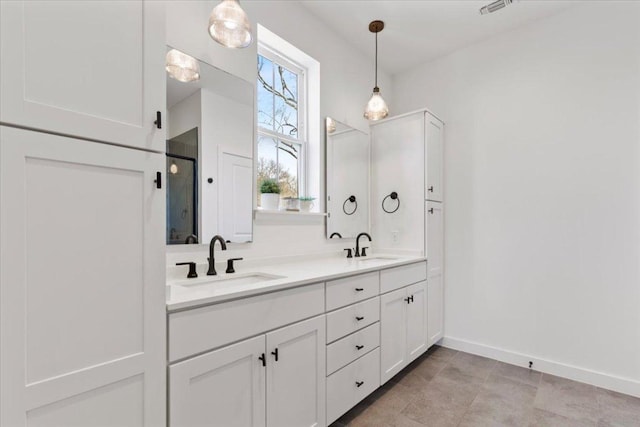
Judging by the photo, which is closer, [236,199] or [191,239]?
[191,239]

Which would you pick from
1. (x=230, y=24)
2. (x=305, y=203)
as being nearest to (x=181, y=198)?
(x=230, y=24)

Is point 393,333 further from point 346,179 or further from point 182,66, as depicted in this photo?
point 182,66

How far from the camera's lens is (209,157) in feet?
6.11

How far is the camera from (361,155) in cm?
313

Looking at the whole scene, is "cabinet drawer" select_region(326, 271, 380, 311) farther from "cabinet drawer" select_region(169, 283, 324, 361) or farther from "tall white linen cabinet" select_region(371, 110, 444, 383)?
"tall white linen cabinet" select_region(371, 110, 444, 383)

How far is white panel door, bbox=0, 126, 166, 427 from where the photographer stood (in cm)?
81

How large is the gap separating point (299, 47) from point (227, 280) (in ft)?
6.12

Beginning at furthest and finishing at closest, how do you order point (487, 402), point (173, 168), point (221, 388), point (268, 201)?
1. point (268, 201)
2. point (487, 402)
3. point (173, 168)
4. point (221, 388)

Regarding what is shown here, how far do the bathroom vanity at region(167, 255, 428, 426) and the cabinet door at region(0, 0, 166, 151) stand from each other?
0.63m

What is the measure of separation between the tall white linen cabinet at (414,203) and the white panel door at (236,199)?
1.37m

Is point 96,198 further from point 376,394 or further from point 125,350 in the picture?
point 376,394

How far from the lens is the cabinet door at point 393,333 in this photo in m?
2.18

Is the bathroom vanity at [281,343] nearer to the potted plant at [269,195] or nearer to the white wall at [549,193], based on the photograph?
the potted plant at [269,195]

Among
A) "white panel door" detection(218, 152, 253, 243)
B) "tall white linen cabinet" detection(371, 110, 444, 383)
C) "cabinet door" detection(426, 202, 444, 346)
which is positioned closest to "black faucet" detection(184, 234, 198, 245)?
"white panel door" detection(218, 152, 253, 243)
